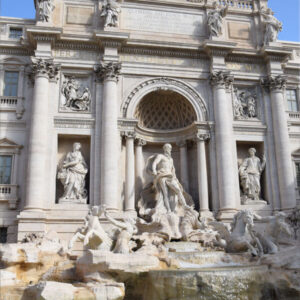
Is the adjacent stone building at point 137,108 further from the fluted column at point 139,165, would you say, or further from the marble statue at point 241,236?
the marble statue at point 241,236

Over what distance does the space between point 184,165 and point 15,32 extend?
11.8m

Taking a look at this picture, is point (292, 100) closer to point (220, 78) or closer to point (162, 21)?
point (220, 78)

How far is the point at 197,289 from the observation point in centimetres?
1130

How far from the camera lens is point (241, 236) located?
15.9 meters

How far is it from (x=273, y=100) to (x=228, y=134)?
3.61m

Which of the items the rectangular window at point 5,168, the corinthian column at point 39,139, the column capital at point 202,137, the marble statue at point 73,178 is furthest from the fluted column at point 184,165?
the rectangular window at point 5,168

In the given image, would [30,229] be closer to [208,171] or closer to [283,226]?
[208,171]

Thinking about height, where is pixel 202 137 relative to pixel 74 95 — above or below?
below

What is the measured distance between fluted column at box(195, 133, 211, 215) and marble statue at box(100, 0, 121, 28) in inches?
297

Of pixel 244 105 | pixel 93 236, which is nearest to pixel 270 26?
pixel 244 105

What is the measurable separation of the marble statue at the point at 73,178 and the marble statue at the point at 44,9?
7.32m

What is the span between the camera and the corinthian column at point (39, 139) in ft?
58.2

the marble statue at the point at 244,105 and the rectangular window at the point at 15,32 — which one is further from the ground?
the rectangular window at the point at 15,32

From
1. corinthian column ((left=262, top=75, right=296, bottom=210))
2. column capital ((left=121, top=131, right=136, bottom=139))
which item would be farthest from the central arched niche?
corinthian column ((left=262, top=75, right=296, bottom=210))
